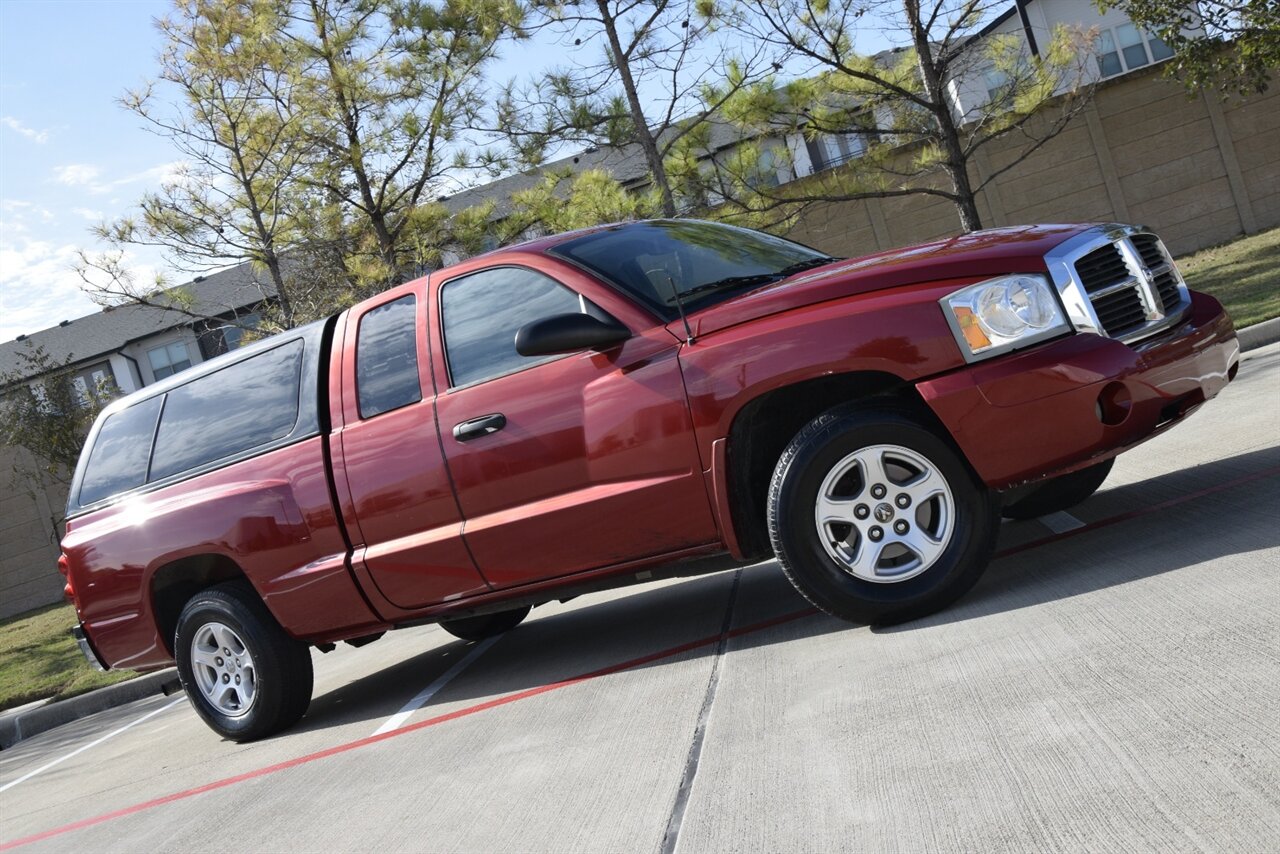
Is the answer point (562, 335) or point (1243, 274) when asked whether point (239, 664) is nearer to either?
point (562, 335)

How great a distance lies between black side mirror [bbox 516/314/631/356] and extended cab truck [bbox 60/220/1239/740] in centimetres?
1

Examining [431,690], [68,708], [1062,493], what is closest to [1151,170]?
[1062,493]

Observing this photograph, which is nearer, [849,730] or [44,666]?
[849,730]

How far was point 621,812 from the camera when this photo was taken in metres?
3.53

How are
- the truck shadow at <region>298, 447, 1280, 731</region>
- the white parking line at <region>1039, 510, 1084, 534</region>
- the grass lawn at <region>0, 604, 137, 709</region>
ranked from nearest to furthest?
the truck shadow at <region>298, 447, 1280, 731</region>
the white parking line at <region>1039, 510, 1084, 534</region>
the grass lawn at <region>0, 604, 137, 709</region>

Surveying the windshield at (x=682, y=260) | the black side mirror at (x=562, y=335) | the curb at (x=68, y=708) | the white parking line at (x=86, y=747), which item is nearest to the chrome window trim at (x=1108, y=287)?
the windshield at (x=682, y=260)

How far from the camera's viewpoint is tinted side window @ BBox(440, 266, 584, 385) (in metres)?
5.26

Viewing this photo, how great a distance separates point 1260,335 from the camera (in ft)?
35.5

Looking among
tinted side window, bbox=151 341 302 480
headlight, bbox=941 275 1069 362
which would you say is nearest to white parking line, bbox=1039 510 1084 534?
headlight, bbox=941 275 1069 362

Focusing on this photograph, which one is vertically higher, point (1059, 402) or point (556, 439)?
point (556, 439)

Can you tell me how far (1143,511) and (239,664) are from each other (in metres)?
4.42

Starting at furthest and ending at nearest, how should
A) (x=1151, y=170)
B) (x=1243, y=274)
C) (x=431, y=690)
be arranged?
(x=1151, y=170) < (x=1243, y=274) < (x=431, y=690)

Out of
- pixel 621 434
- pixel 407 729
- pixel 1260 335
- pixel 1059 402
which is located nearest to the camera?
pixel 1059 402

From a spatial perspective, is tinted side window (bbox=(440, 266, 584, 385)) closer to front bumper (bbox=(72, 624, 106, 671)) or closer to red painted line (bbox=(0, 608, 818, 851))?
red painted line (bbox=(0, 608, 818, 851))
